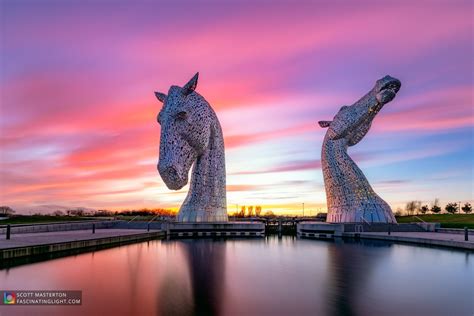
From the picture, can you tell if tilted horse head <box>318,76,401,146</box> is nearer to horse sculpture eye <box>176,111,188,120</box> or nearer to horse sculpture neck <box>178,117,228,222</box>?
horse sculpture neck <box>178,117,228,222</box>

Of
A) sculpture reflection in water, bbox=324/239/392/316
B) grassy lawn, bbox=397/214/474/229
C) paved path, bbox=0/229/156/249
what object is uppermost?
paved path, bbox=0/229/156/249


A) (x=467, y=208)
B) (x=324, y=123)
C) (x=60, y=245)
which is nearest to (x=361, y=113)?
(x=324, y=123)

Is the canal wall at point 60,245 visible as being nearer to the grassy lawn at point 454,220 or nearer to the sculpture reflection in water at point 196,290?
the sculpture reflection in water at point 196,290

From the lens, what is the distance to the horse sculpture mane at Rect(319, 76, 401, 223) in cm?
2248

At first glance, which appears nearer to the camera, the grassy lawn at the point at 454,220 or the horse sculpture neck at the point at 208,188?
the horse sculpture neck at the point at 208,188

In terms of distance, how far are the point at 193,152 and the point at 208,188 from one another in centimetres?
255

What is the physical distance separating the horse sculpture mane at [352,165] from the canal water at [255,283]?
769 centimetres

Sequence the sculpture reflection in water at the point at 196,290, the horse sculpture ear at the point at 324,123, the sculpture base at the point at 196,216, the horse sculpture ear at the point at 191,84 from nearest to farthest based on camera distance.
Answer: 1. the sculpture reflection in water at the point at 196,290
2. the horse sculpture ear at the point at 191,84
3. the sculpture base at the point at 196,216
4. the horse sculpture ear at the point at 324,123

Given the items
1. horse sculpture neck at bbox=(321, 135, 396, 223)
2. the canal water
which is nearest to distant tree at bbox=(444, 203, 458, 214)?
horse sculpture neck at bbox=(321, 135, 396, 223)

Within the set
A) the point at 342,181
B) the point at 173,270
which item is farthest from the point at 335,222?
the point at 173,270

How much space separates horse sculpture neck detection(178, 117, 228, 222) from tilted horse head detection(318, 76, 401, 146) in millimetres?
6726

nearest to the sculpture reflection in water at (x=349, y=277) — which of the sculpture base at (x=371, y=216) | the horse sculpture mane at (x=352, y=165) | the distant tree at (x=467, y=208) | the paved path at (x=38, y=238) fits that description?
the sculpture base at (x=371, y=216)

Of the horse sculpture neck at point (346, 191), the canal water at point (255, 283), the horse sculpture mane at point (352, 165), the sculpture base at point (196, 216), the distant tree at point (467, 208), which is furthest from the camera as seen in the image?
the distant tree at point (467, 208)

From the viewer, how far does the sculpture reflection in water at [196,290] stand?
757 cm
